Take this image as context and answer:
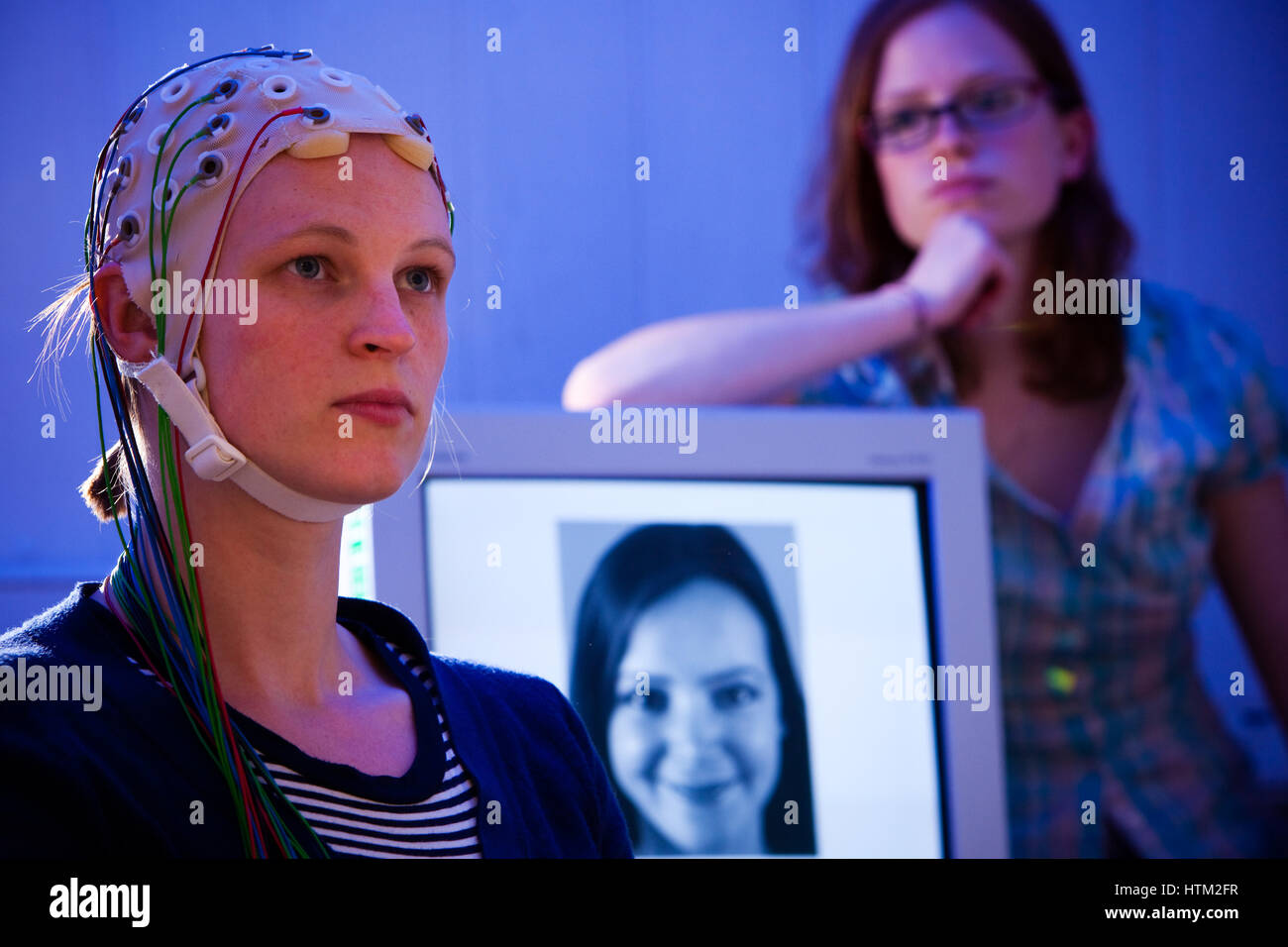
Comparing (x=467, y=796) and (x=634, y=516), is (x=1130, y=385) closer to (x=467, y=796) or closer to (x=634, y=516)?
(x=634, y=516)

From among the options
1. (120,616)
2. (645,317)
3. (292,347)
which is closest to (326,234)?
(292,347)

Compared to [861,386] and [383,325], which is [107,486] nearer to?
[383,325]

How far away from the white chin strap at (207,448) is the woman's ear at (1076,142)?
4.80 ft

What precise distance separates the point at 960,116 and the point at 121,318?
1.27 meters

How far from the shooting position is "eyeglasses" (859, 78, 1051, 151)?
1.73 m

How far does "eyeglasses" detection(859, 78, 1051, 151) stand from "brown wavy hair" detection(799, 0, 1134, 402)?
34 mm

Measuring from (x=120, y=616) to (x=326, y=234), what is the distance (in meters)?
0.26

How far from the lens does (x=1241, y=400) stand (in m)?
1.78

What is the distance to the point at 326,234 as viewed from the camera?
752 mm

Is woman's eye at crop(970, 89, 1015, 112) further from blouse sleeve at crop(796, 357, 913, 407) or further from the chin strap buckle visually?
the chin strap buckle

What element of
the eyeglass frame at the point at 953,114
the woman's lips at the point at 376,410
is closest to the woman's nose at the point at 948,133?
the eyeglass frame at the point at 953,114

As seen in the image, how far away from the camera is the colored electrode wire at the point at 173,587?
0.71m

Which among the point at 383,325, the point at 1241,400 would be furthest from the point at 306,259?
the point at 1241,400

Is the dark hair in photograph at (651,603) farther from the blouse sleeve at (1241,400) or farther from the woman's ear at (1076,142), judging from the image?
the woman's ear at (1076,142)
